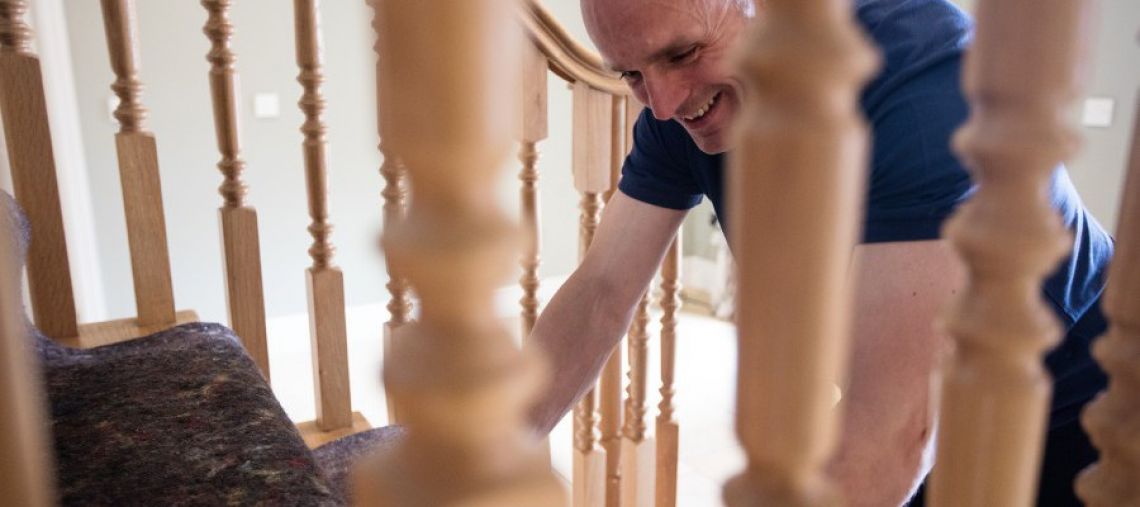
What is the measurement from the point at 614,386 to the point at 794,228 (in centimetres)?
127

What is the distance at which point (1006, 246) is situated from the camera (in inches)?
13.9

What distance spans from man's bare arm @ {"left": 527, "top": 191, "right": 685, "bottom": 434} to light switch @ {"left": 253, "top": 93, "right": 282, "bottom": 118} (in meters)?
3.01

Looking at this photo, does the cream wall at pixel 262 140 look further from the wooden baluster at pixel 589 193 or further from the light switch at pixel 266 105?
the wooden baluster at pixel 589 193

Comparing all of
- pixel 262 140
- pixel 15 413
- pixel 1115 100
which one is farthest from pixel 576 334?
pixel 262 140

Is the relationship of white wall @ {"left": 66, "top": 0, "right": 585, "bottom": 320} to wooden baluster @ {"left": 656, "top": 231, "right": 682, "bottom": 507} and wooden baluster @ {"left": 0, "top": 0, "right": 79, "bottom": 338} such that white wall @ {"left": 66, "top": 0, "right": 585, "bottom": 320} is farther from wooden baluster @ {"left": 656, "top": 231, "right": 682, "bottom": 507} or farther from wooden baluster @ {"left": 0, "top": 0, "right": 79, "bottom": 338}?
wooden baluster @ {"left": 0, "top": 0, "right": 79, "bottom": 338}

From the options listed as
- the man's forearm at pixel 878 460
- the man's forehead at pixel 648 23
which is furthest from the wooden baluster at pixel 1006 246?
the man's forehead at pixel 648 23

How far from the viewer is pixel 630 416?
1.60m

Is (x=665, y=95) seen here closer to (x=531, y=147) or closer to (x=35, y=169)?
(x=531, y=147)

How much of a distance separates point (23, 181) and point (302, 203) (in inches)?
122

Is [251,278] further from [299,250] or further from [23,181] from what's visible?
[299,250]

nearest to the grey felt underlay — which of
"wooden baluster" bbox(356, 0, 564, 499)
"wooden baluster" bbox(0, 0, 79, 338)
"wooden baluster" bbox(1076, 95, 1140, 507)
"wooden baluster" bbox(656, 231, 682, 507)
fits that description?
"wooden baluster" bbox(0, 0, 79, 338)

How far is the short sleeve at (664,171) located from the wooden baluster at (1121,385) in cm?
90

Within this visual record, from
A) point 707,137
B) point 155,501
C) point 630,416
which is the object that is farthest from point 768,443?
point 630,416

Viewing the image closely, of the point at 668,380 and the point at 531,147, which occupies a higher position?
the point at 531,147
